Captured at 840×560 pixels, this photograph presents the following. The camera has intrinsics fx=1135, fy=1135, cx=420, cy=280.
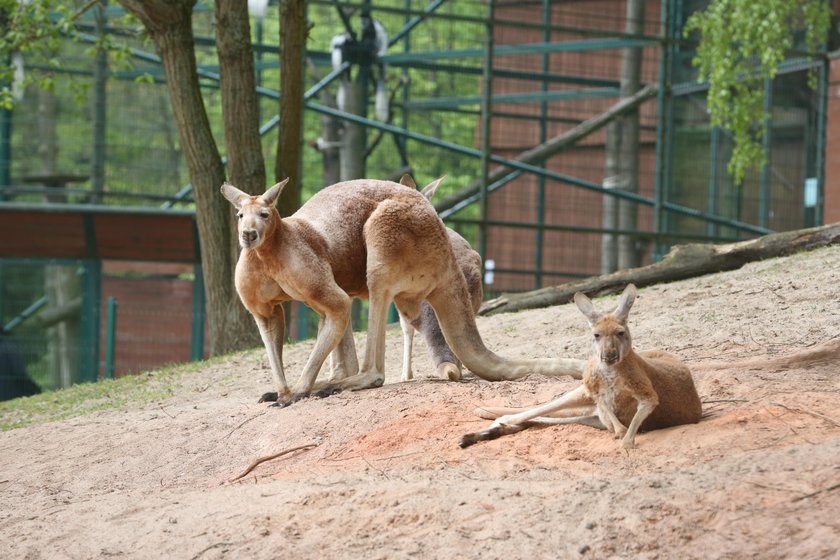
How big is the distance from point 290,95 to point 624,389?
6845 mm

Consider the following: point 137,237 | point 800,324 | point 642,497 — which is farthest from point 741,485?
point 137,237

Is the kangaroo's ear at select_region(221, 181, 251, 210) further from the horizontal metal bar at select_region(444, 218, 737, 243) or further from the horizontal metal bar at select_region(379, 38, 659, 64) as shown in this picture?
the horizontal metal bar at select_region(379, 38, 659, 64)

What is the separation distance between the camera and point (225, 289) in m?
11.3

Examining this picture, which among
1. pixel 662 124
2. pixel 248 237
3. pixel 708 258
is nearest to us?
pixel 248 237

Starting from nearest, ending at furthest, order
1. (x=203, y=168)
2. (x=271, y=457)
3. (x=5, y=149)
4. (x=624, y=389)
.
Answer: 1. (x=624, y=389)
2. (x=271, y=457)
3. (x=203, y=168)
4. (x=5, y=149)

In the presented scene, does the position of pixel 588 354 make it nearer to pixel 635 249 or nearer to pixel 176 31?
pixel 176 31

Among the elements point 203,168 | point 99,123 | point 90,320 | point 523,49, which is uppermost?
point 523,49

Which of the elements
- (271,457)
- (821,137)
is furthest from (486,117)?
(271,457)

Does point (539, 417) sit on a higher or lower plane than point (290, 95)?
lower

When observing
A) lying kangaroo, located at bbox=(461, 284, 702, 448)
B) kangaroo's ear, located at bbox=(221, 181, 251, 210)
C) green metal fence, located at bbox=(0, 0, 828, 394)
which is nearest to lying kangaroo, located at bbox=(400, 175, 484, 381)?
kangaroo's ear, located at bbox=(221, 181, 251, 210)

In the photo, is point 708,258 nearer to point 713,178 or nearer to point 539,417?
point 539,417

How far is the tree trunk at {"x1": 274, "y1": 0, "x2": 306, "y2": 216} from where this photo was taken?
11.1 metres

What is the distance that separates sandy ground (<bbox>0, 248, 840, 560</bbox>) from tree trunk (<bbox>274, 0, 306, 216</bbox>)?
12.1ft

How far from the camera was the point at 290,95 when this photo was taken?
11.3 metres
